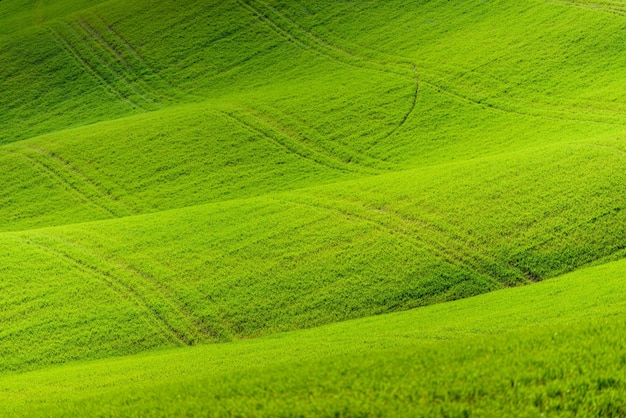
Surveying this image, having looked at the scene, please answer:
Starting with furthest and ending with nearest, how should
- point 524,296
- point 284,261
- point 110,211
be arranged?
point 110,211, point 284,261, point 524,296

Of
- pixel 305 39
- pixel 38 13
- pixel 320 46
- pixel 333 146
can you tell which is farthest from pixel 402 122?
pixel 38 13

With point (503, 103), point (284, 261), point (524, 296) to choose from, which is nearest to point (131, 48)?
point (503, 103)

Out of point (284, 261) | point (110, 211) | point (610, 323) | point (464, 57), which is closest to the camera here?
point (610, 323)

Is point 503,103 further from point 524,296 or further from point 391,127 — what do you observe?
point 524,296

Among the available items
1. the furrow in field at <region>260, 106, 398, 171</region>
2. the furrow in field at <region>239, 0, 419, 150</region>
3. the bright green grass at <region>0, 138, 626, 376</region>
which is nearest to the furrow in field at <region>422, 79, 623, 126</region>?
the furrow in field at <region>239, 0, 419, 150</region>

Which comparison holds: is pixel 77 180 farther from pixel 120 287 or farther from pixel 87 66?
pixel 87 66

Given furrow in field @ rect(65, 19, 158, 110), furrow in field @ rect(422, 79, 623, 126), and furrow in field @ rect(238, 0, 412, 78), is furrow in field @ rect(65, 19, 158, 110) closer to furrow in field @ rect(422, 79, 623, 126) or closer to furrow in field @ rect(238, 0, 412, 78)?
furrow in field @ rect(238, 0, 412, 78)

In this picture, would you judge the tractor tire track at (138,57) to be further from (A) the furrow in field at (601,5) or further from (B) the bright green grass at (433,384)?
(B) the bright green grass at (433,384)

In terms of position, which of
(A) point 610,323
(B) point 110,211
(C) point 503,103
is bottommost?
(B) point 110,211

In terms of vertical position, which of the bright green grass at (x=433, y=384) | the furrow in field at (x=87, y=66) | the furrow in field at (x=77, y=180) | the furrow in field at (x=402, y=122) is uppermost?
the bright green grass at (x=433, y=384)

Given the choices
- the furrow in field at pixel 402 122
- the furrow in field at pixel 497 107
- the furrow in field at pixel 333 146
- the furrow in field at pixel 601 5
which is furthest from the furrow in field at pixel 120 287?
the furrow in field at pixel 601 5
